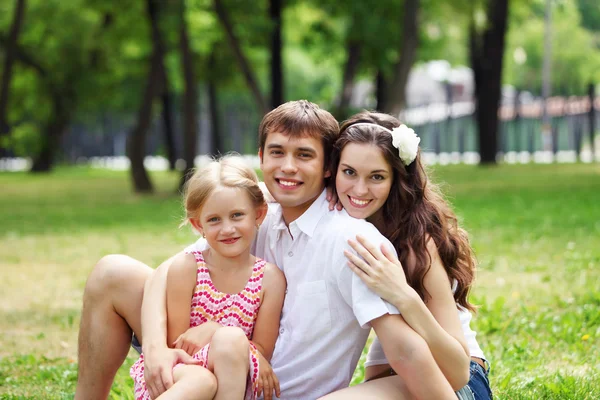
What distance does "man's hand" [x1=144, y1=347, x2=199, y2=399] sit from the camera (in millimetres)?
3318

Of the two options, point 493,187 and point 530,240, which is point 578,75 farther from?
point 530,240

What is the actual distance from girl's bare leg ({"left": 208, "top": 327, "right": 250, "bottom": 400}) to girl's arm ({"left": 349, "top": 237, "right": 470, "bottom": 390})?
19.1 inches

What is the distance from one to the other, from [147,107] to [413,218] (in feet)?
49.2

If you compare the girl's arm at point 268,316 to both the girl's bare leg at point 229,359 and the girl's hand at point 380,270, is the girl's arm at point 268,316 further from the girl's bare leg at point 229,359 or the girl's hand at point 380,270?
the girl's hand at point 380,270

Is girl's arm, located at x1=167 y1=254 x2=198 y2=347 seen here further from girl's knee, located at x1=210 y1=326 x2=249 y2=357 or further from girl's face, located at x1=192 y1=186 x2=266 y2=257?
girl's knee, located at x1=210 y1=326 x2=249 y2=357

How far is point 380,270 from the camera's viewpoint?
316cm

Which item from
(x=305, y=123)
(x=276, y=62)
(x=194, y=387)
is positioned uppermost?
(x=276, y=62)

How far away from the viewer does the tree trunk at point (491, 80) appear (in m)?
21.4

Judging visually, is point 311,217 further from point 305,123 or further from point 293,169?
point 305,123

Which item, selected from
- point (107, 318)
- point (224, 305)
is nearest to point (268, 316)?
point (224, 305)

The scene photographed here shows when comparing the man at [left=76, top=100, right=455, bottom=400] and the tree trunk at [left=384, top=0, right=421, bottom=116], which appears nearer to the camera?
the man at [left=76, top=100, right=455, bottom=400]

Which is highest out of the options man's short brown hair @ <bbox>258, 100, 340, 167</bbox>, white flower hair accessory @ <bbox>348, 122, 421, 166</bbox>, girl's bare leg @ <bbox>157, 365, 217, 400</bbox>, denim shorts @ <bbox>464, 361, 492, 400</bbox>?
man's short brown hair @ <bbox>258, 100, 340, 167</bbox>

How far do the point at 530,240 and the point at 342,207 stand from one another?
21.1 feet

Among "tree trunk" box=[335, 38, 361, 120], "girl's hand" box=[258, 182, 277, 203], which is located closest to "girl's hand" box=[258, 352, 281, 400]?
"girl's hand" box=[258, 182, 277, 203]
